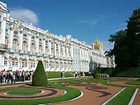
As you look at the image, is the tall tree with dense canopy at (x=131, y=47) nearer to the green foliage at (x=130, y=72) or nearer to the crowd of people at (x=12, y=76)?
the green foliage at (x=130, y=72)

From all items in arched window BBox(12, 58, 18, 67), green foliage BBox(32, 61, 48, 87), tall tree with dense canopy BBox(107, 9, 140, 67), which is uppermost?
tall tree with dense canopy BBox(107, 9, 140, 67)

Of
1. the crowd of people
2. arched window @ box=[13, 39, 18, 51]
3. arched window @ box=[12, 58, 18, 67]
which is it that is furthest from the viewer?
arched window @ box=[13, 39, 18, 51]

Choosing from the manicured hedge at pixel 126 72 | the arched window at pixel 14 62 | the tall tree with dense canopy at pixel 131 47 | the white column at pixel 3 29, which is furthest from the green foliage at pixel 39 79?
Result: the manicured hedge at pixel 126 72

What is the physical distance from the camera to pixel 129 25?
147ft

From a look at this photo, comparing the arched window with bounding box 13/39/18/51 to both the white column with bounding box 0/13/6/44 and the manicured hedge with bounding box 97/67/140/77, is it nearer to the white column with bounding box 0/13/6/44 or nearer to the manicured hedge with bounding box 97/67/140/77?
the white column with bounding box 0/13/6/44

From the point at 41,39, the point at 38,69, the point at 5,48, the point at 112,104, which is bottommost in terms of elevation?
the point at 112,104

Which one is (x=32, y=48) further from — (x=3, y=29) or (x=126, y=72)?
(x=126, y=72)

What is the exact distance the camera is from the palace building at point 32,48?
4066 cm

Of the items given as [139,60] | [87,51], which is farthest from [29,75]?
[87,51]

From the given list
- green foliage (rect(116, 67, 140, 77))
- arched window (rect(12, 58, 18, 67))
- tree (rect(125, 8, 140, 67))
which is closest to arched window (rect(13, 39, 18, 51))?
arched window (rect(12, 58, 18, 67))

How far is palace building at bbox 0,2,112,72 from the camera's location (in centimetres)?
4066

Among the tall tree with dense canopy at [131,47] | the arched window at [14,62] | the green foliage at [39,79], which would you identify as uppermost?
the tall tree with dense canopy at [131,47]

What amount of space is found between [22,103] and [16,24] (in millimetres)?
37954

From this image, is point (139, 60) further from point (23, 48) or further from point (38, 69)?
point (38, 69)
